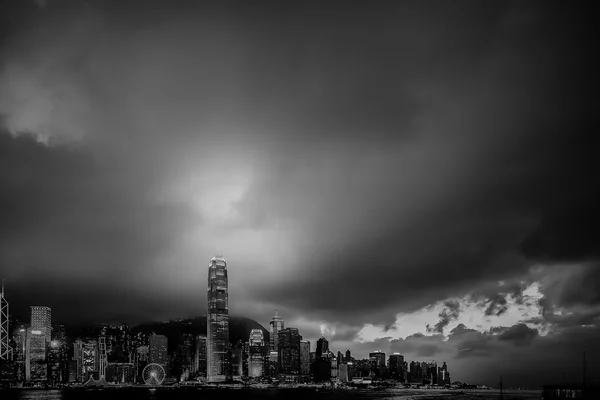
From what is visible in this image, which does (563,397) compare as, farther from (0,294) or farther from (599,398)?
(0,294)

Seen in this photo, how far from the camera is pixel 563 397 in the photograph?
604ft

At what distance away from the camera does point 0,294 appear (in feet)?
607

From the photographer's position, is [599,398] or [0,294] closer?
[0,294]

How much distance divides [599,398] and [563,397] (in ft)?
84.3

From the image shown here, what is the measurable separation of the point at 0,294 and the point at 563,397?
181605 millimetres

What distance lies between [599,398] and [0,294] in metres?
202

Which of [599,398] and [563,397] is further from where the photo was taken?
[599,398]

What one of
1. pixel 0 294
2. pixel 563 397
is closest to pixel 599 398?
pixel 563 397

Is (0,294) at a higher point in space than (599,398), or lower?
higher

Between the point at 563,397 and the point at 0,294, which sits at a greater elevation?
the point at 0,294
